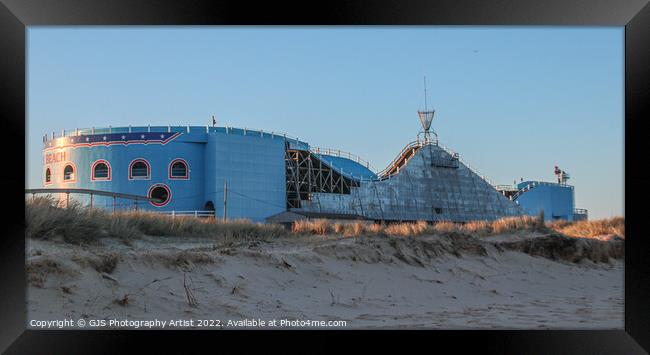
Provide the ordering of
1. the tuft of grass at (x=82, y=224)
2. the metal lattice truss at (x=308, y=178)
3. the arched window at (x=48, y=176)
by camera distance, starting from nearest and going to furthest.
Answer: the tuft of grass at (x=82, y=224) < the arched window at (x=48, y=176) < the metal lattice truss at (x=308, y=178)

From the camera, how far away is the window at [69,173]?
38.6m

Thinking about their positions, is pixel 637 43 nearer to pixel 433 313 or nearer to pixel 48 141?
pixel 433 313

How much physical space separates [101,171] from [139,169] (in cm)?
219

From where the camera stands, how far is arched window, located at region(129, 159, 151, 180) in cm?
3762

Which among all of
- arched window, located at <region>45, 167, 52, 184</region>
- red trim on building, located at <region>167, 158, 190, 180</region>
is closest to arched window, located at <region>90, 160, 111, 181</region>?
red trim on building, located at <region>167, 158, 190, 180</region>

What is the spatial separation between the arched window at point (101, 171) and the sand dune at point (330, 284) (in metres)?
25.6

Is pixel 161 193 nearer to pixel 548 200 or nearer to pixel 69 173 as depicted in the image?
pixel 69 173

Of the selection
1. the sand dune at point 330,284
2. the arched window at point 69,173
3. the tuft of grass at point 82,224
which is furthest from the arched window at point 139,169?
the sand dune at point 330,284

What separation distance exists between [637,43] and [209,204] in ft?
111

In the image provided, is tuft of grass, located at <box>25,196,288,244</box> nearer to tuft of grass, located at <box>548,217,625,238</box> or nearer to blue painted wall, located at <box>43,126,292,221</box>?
tuft of grass, located at <box>548,217,625,238</box>

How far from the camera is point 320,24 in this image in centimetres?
604

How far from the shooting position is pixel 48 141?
133 feet

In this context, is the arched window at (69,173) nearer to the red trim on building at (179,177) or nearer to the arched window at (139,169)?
the arched window at (139,169)

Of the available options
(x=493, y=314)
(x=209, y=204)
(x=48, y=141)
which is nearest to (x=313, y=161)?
(x=209, y=204)
